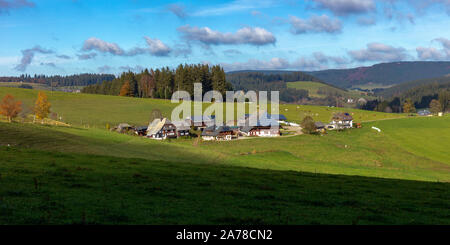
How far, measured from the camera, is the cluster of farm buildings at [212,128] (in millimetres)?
100312

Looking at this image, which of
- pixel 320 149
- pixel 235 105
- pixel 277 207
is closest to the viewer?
pixel 277 207

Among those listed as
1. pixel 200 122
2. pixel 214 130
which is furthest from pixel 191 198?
pixel 200 122

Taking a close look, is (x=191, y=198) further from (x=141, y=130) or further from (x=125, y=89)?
(x=125, y=89)

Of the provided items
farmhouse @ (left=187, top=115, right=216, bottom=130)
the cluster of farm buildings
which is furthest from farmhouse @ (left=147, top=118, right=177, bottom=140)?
farmhouse @ (left=187, top=115, right=216, bottom=130)

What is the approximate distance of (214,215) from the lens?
45.6 ft

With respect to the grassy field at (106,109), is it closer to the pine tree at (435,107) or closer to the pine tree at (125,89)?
the pine tree at (125,89)

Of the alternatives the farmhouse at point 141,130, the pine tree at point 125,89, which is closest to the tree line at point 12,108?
the farmhouse at point 141,130

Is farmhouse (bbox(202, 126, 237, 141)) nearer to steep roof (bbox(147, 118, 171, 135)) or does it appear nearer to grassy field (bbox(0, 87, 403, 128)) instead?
steep roof (bbox(147, 118, 171, 135))

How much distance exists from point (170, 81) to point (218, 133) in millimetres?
81522

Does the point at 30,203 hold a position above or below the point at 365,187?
above
